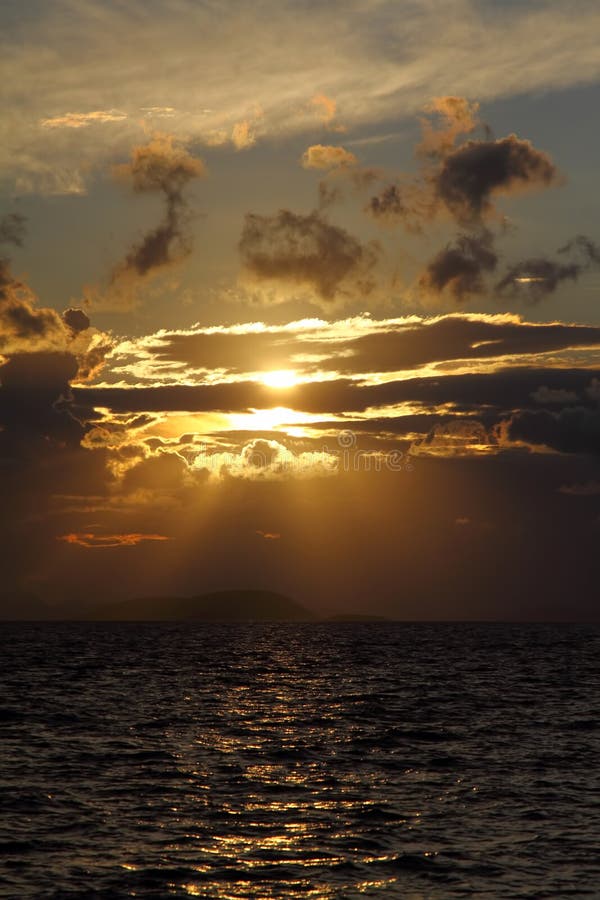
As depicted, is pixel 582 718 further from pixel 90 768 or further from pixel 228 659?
pixel 228 659

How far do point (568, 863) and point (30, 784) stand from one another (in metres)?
18.4

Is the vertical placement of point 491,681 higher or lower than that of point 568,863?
lower

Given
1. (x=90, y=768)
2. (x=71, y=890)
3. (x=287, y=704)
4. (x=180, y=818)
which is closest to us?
(x=71, y=890)

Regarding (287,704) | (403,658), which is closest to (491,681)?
(287,704)

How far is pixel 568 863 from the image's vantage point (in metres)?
26.0

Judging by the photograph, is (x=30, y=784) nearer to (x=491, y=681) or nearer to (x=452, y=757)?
(x=452, y=757)

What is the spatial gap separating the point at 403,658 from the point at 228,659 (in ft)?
71.0

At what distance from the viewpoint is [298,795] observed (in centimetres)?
3366

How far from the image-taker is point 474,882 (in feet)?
79.3

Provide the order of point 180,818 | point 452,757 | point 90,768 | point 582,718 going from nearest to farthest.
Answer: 1. point 180,818
2. point 90,768
3. point 452,757
4. point 582,718

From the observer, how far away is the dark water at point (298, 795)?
24469mm

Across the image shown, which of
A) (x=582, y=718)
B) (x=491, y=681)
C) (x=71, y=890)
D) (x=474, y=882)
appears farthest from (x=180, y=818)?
(x=491, y=681)

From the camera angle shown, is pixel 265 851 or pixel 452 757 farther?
pixel 452 757

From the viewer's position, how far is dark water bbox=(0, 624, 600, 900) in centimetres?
2447
